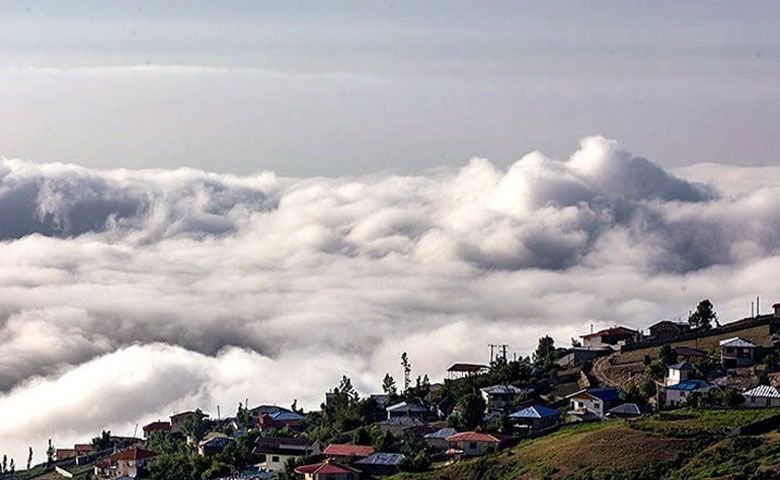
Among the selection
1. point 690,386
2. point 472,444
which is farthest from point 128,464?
point 690,386

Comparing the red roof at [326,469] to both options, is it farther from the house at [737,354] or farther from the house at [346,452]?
the house at [737,354]

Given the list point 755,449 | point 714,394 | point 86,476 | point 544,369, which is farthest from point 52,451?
point 755,449

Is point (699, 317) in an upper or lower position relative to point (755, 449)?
upper

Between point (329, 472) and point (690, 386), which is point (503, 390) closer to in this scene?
point (690, 386)

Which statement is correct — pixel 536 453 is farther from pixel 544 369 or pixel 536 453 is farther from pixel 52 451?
pixel 52 451

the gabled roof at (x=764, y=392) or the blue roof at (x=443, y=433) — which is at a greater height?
the gabled roof at (x=764, y=392)

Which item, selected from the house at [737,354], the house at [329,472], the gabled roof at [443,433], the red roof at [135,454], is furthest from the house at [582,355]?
the red roof at [135,454]

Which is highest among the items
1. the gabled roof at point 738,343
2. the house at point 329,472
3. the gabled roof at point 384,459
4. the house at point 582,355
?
the house at point 582,355
